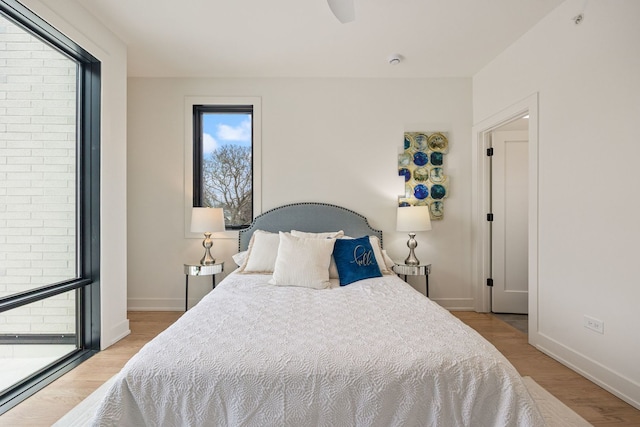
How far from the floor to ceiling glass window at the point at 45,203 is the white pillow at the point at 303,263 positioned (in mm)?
1522

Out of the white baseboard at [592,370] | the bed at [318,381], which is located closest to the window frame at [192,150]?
the bed at [318,381]

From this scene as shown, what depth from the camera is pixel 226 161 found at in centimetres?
351

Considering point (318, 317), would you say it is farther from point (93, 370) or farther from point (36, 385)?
point (36, 385)

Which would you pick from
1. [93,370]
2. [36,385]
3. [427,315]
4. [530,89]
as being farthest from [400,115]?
[36,385]

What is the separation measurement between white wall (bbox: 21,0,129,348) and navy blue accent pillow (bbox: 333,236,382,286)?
6.32 feet

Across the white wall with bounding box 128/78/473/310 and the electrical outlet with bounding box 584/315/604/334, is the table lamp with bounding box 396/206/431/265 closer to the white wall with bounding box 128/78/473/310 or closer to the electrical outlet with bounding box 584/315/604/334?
the white wall with bounding box 128/78/473/310

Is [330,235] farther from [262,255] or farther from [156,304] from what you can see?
[156,304]

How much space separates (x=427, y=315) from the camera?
5.50 ft

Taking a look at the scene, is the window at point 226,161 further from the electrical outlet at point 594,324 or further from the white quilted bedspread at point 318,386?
the electrical outlet at point 594,324

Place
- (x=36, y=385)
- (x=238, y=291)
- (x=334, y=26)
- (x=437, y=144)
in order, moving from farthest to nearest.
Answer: (x=437, y=144), (x=334, y=26), (x=238, y=291), (x=36, y=385)

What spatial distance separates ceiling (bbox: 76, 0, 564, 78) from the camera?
7.49 ft

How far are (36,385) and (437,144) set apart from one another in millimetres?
3957

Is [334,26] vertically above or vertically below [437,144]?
A: above

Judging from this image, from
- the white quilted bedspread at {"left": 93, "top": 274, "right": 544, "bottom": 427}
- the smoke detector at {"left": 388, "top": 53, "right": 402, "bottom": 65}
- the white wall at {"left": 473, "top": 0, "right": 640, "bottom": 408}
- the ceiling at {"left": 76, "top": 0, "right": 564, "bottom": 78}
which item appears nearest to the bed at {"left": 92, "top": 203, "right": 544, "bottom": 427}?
the white quilted bedspread at {"left": 93, "top": 274, "right": 544, "bottom": 427}
